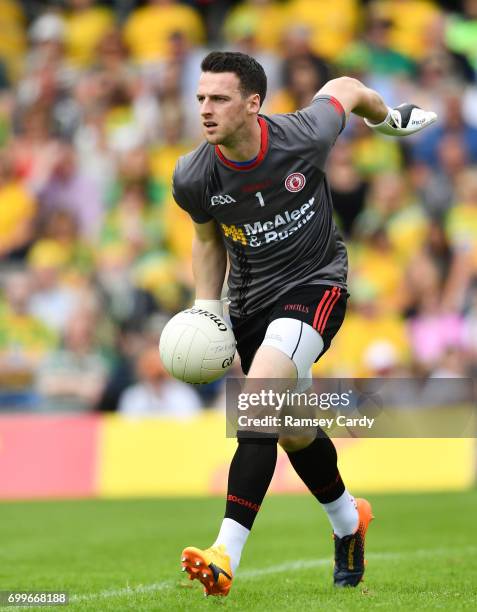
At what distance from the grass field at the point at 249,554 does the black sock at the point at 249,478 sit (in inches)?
17.4

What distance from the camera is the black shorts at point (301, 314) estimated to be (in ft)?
19.1

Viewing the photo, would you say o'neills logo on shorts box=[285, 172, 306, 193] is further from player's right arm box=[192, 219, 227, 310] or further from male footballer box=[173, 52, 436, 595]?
player's right arm box=[192, 219, 227, 310]

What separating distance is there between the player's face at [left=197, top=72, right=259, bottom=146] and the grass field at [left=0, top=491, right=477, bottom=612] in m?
2.29

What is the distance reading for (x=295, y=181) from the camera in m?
5.92

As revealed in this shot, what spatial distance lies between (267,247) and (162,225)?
9.99m

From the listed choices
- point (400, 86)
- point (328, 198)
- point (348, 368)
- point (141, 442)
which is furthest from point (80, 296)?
point (328, 198)

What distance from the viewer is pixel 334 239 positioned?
624 centimetres

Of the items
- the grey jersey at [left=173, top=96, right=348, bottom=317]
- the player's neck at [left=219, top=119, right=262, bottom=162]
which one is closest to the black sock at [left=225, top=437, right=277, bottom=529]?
the grey jersey at [left=173, top=96, right=348, bottom=317]

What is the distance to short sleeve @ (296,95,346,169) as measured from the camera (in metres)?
5.96

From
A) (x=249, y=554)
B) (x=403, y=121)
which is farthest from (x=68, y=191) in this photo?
(x=403, y=121)

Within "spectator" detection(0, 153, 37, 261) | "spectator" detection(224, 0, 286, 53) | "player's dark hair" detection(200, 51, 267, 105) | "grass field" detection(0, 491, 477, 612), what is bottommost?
"grass field" detection(0, 491, 477, 612)

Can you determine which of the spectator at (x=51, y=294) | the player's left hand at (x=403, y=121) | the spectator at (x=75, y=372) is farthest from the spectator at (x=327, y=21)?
the player's left hand at (x=403, y=121)

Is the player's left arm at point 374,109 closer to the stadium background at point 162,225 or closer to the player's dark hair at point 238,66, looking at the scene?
the player's dark hair at point 238,66

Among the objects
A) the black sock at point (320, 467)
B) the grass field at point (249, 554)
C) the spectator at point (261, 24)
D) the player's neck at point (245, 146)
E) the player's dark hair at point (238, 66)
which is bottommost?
the grass field at point (249, 554)
